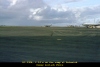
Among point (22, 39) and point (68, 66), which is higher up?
point (22, 39)

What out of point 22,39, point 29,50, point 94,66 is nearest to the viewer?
point 94,66

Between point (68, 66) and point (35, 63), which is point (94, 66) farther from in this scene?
point (35, 63)

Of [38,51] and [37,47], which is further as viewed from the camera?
[37,47]

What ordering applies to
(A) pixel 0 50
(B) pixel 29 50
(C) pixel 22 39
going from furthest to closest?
(C) pixel 22 39, (B) pixel 29 50, (A) pixel 0 50

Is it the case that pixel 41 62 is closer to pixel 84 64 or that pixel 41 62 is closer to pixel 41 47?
pixel 84 64

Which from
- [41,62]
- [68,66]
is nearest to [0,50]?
[41,62]

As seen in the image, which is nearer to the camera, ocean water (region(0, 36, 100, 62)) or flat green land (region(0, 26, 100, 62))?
ocean water (region(0, 36, 100, 62))

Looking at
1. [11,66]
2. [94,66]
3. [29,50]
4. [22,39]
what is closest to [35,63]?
[11,66]

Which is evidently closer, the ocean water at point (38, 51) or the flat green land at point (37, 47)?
the ocean water at point (38, 51)

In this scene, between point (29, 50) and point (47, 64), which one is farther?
point (29, 50)
